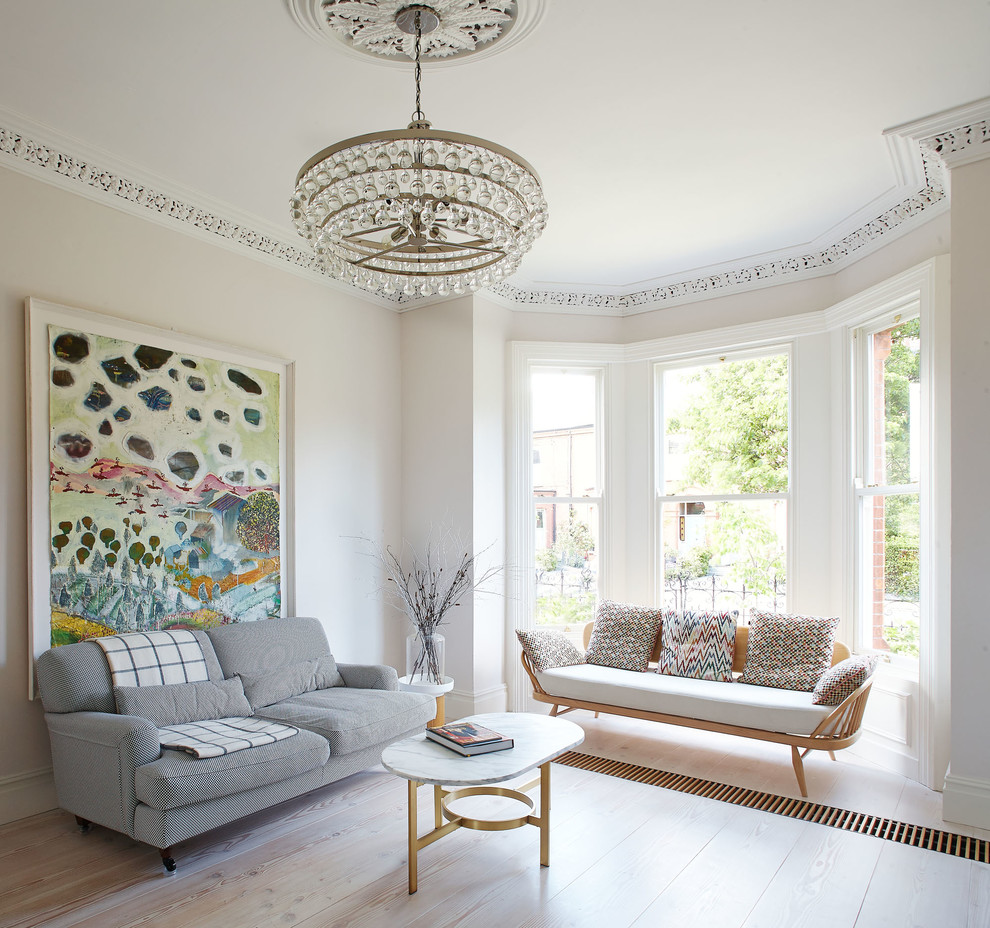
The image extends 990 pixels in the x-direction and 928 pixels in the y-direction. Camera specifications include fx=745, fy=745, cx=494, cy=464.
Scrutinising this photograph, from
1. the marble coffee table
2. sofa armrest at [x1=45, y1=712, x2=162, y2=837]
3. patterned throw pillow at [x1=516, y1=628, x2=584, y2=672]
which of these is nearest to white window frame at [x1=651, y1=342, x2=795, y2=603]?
patterned throw pillow at [x1=516, y1=628, x2=584, y2=672]

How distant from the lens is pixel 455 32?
2.56 meters

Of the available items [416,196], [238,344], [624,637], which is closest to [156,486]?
[238,344]

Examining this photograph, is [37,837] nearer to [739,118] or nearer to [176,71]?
[176,71]

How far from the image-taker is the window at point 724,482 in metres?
4.88

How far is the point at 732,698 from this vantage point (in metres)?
3.90

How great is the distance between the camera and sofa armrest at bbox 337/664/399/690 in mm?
4031

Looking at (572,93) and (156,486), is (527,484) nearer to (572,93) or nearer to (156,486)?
(156,486)

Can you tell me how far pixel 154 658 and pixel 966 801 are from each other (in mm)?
3614

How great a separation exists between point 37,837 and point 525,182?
319 cm

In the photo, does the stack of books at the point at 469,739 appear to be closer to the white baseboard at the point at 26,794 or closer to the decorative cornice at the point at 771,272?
the white baseboard at the point at 26,794

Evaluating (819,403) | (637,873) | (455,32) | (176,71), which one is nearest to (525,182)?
(455,32)

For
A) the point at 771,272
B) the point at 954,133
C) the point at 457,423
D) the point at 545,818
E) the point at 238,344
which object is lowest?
the point at 545,818

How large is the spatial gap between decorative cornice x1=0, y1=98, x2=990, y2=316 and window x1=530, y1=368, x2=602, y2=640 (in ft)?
1.88

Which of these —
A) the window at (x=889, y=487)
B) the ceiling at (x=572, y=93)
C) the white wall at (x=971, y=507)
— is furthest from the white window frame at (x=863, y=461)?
the white wall at (x=971, y=507)
